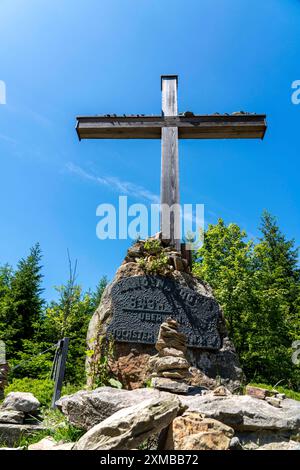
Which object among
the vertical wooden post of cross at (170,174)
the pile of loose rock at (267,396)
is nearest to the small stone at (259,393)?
the pile of loose rock at (267,396)

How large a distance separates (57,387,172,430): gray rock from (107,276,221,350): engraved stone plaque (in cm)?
182

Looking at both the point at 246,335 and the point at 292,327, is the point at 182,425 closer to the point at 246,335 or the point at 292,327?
the point at 246,335

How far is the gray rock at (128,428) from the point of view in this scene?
201 centimetres

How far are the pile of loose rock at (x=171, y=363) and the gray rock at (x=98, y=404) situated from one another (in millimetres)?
220

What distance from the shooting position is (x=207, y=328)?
5.12 metres

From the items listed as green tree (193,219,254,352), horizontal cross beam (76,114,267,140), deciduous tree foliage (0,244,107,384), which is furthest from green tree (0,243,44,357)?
horizontal cross beam (76,114,267,140)

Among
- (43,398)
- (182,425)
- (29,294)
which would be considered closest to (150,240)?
(182,425)

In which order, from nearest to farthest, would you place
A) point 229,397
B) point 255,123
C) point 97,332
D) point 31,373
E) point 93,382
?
point 229,397
point 93,382
point 97,332
point 255,123
point 31,373

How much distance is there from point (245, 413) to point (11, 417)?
273 centimetres

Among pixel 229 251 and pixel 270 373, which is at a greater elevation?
pixel 229 251

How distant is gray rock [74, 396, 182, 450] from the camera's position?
2.01m

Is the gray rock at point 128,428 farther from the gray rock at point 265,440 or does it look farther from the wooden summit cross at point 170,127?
the wooden summit cross at point 170,127

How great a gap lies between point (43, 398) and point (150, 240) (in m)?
5.20

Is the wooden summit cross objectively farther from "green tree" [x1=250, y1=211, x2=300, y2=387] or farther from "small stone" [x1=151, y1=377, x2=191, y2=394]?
"green tree" [x1=250, y1=211, x2=300, y2=387]
